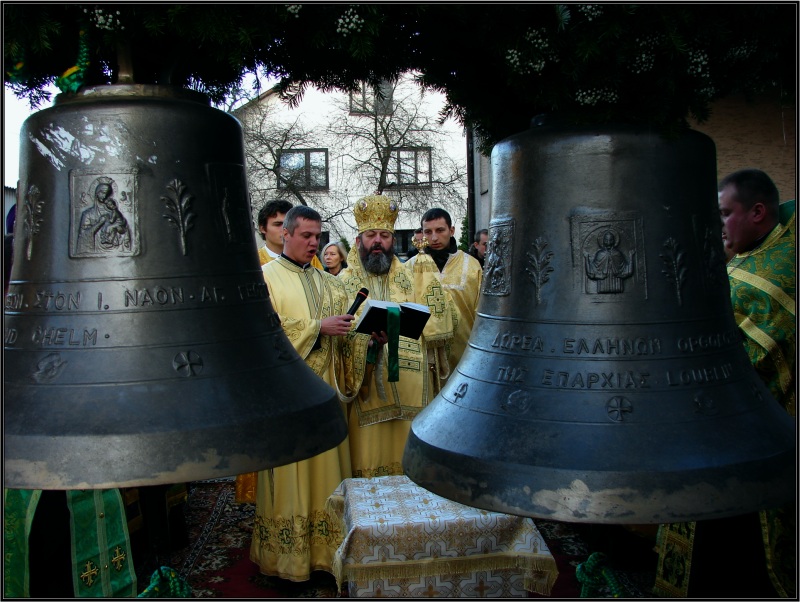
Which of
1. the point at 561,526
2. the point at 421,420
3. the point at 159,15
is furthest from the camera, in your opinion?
the point at 561,526

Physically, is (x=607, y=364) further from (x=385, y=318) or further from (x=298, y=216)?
(x=298, y=216)

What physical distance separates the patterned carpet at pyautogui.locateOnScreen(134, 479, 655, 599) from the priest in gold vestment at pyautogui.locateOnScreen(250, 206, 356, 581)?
0.12 m

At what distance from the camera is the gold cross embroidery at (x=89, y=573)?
334 centimetres

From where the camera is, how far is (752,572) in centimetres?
332

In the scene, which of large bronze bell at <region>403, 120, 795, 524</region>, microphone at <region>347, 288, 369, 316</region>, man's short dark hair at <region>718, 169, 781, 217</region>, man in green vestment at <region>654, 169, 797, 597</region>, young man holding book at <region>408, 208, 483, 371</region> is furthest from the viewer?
young man holding book at <region>408, 208, 483, 371</region>

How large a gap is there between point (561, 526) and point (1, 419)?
4.69 metres

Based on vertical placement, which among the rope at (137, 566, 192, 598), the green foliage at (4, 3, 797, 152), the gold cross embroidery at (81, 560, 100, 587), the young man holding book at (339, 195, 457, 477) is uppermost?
the green foliage at (4, 3, 797, 152)

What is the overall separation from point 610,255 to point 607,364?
25 centimetres

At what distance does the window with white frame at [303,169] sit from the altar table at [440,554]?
64.1ft

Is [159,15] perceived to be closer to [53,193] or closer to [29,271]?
[53,193]

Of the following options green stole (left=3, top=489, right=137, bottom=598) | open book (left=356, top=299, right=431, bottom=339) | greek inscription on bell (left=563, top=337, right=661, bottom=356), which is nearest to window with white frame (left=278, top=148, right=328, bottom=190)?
open book (left=356, top=299, right=431, bottom=339)

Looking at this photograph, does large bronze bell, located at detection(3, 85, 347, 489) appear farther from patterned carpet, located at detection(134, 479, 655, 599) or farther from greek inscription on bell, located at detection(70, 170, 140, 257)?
patterned carpet, located at detection(134, 479, 655, 599)

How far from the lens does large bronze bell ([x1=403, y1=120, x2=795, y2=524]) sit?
126 cm

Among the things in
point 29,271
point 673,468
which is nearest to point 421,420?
point 673,468
